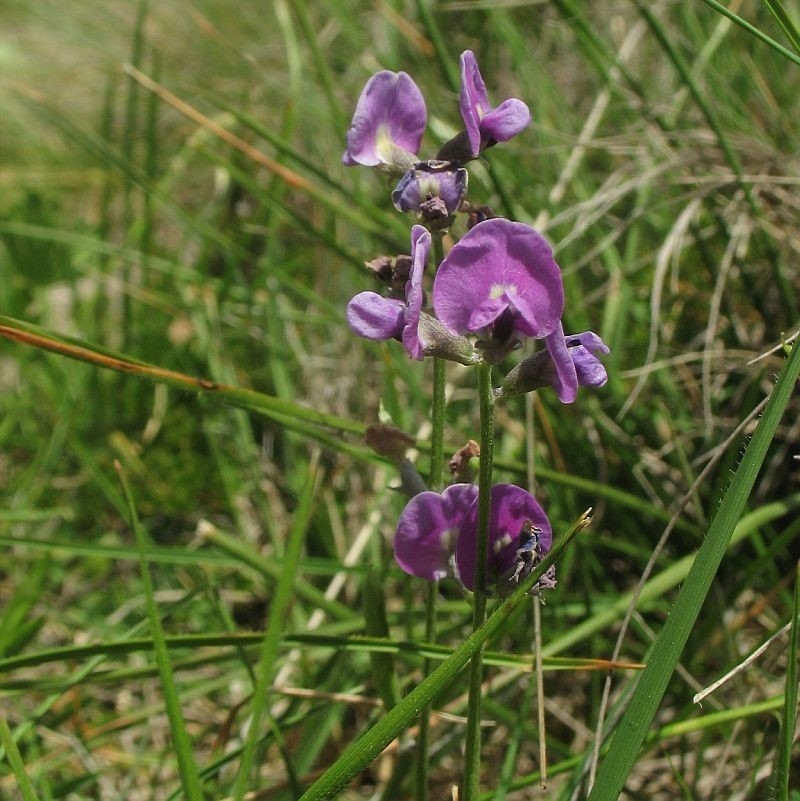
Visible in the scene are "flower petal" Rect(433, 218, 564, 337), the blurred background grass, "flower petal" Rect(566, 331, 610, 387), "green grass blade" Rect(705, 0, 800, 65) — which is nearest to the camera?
"flower petal" Rect(433, 218, 564, 337)

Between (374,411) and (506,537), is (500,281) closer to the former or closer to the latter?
(506,537)

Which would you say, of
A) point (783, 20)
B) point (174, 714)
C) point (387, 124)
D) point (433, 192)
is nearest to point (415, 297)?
point (433, 192)

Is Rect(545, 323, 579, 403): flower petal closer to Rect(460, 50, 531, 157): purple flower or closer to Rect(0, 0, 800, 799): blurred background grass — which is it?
Rect(460, 50, 531, 157): purple flower

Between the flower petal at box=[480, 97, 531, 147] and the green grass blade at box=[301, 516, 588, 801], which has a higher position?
the flower petal at box=[480, 97, 531, 147]

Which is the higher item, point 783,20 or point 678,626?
point 783,20

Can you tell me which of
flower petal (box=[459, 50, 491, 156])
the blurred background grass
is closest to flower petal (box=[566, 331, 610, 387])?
flower petal (box=[459, 50, 491, 156])
